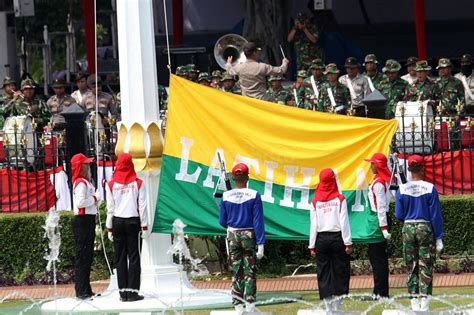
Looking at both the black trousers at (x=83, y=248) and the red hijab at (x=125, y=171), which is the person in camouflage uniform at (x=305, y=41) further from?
the red hijab at (x=125, y=171)

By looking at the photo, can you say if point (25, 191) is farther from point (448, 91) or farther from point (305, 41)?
point (305, 41)

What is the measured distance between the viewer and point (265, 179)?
1691cm

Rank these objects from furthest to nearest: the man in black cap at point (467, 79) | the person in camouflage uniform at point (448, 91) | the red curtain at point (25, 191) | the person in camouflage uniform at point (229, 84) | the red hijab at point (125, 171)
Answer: the person in camouflage uniform at point (229, 84) < the man in black cap at point (467, 79) < the person in camouflage uniform at point (448, 91) < the red curtain at point (25, 191) < the red hijab at point (125, 171)

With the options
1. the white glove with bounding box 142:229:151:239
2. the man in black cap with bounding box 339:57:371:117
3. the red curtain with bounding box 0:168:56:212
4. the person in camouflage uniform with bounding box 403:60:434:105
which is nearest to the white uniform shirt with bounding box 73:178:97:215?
the white glove with bounding box 142:229:151:239

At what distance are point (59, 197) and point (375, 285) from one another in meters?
5.13

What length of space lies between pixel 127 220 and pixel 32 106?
7305 mm

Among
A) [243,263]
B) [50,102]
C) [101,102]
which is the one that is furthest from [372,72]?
[243,263]

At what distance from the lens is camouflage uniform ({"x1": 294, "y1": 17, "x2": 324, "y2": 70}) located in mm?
25719

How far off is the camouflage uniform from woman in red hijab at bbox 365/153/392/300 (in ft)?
31.9

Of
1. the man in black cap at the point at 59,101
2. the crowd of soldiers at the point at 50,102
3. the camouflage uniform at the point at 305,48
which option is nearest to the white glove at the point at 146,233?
the crowd of soldiers at the point at 50,102

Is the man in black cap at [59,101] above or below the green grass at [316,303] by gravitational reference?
above

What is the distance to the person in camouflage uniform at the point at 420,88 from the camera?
21203 millimetres

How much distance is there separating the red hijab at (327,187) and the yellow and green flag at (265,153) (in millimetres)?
1327

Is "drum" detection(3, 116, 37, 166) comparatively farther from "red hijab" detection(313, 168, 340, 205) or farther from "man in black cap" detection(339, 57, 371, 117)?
"red hijab" detection(313, 168, 340, 205)
